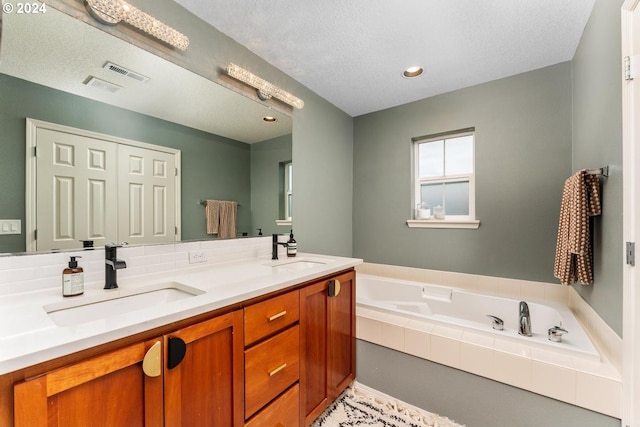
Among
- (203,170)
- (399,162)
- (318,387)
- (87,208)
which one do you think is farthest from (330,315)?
(399,162)

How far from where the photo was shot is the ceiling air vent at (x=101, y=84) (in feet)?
3.92

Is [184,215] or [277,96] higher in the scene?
[277,96]

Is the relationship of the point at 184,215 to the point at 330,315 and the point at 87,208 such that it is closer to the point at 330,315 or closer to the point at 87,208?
the point at 87,208

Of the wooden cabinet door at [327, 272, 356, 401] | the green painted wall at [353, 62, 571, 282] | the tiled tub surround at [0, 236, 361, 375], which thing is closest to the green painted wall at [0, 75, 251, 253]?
the tiled tub surround at [0, 236, 361, 375]

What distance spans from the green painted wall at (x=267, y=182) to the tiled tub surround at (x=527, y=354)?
0.98 metres

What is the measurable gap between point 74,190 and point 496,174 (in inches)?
116

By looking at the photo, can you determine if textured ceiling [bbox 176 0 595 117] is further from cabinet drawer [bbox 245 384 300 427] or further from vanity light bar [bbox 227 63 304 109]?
cabinet drawer [bbox 245 384 300 427]

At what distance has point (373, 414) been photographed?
1663 mm

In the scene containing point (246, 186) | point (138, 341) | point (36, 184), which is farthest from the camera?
point (246, 186)

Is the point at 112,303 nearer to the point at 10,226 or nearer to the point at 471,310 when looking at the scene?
the point at 10,226

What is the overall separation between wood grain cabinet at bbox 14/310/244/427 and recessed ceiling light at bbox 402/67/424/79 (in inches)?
89.7

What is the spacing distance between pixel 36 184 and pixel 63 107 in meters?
0.35

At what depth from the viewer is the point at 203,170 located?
1642 millimetres

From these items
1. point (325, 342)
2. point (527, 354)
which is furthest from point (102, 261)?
point (527, 354)
